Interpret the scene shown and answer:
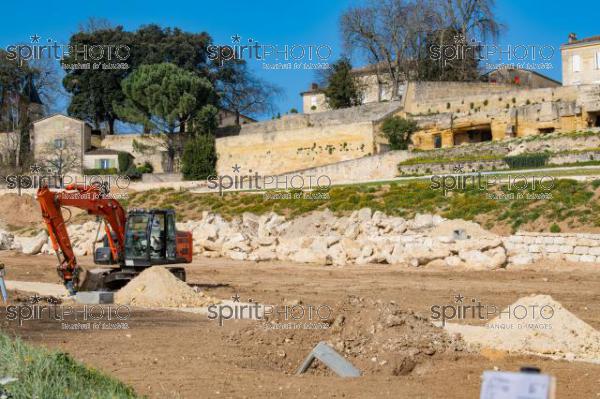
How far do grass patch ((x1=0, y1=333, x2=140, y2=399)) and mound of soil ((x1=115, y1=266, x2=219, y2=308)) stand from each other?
907 centimetres

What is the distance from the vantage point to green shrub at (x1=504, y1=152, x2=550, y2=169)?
4016 centimetres

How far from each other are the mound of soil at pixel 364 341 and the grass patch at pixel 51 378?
10.8 feet

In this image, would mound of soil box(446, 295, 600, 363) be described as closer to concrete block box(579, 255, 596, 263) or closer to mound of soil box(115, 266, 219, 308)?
mound of soil box(115, 266, 219, 308)

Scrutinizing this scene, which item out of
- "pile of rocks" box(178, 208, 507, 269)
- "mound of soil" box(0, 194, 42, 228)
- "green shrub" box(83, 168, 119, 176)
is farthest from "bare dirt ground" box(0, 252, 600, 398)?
"green shrub" box(83, 168, 119, 176)

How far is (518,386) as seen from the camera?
13.3 ft

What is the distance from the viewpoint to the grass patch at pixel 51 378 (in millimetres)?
7496

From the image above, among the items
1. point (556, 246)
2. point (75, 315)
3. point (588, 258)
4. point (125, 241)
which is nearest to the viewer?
point (75, 315)

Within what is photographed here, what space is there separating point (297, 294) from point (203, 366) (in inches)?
390

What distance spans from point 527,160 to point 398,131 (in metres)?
13.1

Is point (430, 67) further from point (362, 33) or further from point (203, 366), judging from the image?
point (203, 366)

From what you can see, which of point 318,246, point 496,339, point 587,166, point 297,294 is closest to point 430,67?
point 587,166

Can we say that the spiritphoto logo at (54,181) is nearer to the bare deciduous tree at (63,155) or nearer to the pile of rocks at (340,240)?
the bare deciduous tree at (63,155)

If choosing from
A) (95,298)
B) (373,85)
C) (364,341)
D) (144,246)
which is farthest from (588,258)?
(373,85)

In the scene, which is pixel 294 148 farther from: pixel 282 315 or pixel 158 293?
pixel 282 315
